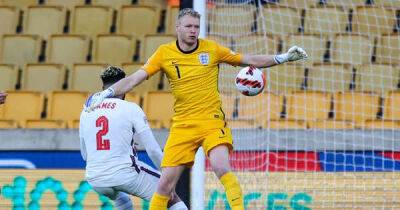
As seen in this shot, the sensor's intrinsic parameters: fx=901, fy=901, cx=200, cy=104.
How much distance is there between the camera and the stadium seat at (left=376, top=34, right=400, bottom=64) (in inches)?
452

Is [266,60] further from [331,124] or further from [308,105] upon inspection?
[308,105]

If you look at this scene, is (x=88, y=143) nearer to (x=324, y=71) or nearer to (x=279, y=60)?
(x=279, y=60)

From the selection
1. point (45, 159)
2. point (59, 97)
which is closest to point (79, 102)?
point (59, 97)

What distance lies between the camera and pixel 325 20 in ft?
39.7

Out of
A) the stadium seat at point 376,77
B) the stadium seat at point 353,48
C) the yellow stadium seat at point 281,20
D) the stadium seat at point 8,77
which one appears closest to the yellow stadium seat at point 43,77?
the stadium seat at point 8,77

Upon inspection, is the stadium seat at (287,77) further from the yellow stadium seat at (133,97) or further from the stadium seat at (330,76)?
the yellow stadium seat at (133,97)

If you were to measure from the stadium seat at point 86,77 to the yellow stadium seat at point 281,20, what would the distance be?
2.25 meters

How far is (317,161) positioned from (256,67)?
254cm

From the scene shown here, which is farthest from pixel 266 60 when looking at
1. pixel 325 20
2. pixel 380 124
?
pixel 325 20

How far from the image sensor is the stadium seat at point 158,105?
1078 cm

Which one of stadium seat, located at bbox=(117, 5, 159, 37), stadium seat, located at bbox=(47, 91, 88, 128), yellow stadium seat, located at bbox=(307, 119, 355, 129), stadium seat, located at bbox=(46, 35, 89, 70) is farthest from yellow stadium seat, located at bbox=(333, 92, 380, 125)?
stadium seat, located at bbox=(46, 35, 89, 70)

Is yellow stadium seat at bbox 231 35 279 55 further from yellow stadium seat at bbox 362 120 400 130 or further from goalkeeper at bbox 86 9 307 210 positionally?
goalkeeper at bbox 86 9 307 210

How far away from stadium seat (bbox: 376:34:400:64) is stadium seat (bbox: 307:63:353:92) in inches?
27.6

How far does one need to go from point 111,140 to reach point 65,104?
183 inches
